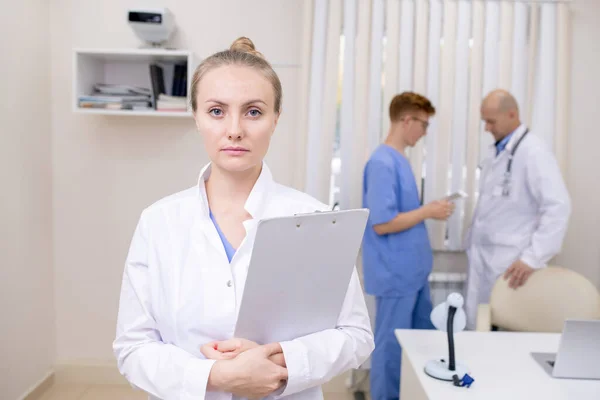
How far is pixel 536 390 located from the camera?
162 centimetres

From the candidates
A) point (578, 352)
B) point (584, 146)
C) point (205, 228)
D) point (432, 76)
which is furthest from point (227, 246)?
point (584, 146)

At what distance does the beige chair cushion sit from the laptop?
2.53 ft

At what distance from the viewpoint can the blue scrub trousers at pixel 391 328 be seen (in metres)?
3.00

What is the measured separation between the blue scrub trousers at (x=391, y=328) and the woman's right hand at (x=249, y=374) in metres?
2.02

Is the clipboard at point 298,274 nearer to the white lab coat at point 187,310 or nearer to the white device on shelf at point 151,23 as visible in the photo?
the white lab coat at point 187,310

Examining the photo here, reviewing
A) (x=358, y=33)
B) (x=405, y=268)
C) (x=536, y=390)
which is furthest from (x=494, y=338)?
(x=358, y=33)

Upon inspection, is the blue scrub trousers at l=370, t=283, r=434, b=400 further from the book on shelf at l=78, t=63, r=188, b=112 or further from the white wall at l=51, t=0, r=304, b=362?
the book on shelf at l=78, t=63, r=188, b=112

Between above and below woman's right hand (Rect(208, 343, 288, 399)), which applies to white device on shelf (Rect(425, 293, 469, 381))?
below

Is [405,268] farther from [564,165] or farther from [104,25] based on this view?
[104,25]

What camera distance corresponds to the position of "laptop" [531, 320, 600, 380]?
162 centimetres

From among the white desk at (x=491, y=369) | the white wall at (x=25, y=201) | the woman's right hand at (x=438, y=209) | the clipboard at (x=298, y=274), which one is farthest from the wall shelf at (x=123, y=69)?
the clipboard at (x=298, y=274)

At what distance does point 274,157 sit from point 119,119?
935 mm

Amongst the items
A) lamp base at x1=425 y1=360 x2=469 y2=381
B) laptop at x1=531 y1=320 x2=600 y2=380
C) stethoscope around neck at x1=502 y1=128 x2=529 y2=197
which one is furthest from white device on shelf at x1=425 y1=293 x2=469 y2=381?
stethoscope around neck at x1=502 y1=128 x2=529 y2=197

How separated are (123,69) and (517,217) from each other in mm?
2348
